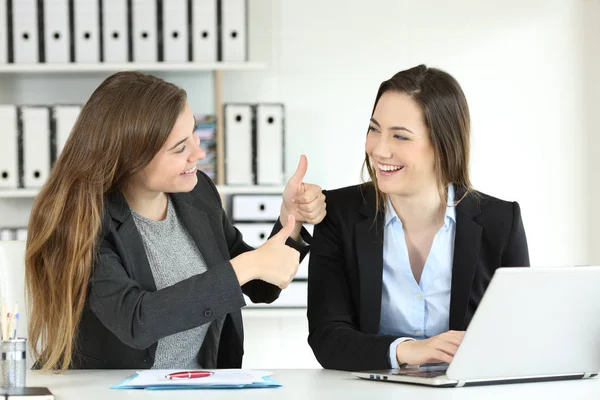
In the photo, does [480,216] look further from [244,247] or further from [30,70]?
[30,70]

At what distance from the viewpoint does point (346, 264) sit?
72.5 inches

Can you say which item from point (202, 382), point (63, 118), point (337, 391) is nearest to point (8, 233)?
point (63, 118)

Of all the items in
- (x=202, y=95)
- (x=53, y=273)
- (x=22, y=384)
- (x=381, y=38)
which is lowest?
(x=22, y=384)

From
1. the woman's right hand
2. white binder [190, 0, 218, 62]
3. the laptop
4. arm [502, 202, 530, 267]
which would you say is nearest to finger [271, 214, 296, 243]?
the woman's right hand

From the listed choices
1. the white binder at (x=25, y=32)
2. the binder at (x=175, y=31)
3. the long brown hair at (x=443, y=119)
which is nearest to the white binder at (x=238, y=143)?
the binder at (x=175, y=31)

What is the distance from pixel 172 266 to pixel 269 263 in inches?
12.9

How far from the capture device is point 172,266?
1.80 m

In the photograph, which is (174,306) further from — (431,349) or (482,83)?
(482,83)

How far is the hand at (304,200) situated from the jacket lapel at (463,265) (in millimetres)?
295

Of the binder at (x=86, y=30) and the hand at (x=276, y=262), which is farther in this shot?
the binder at (x=86, y=30)

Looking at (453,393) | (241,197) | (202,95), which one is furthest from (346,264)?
(202,95)

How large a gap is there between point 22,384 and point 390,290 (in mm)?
784

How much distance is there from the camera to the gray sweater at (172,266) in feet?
5.76

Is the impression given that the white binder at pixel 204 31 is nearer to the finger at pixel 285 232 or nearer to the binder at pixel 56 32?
the binder at pixel 56 32
